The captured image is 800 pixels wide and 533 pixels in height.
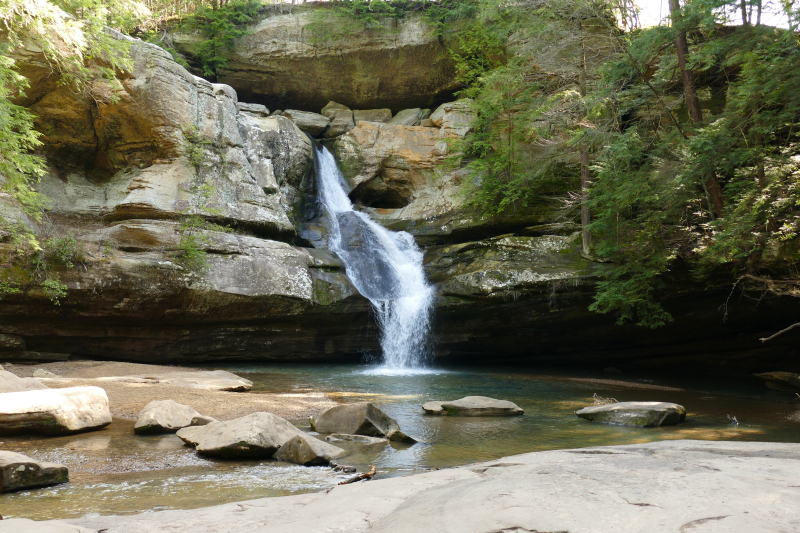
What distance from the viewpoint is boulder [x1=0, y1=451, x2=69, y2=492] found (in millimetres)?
3846

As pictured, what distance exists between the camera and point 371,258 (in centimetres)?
1766

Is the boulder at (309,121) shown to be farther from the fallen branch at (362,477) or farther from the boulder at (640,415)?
the fallen branch at (362,477)

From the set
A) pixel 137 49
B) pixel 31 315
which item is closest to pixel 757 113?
pixel 137 49

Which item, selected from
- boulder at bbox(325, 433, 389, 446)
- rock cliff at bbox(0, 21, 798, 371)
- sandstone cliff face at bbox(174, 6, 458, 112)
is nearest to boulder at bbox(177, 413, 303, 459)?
boulder at bbox(325, 433, 389, 446)

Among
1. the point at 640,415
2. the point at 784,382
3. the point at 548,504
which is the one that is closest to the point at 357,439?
the point at 548,504

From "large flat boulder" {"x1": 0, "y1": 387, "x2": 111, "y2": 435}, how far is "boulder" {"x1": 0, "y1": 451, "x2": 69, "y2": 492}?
157 centimetres

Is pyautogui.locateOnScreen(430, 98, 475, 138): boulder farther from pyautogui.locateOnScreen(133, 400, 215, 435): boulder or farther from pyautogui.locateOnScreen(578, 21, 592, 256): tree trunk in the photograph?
pyautogui.locateOnScreen(133, 400, 215, 435): boulder

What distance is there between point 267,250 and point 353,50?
12.4 metres

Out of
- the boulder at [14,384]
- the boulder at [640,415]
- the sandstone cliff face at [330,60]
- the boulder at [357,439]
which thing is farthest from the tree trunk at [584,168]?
the boulder at [14,384]

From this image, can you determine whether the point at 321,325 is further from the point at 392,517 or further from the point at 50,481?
the point at 392,517

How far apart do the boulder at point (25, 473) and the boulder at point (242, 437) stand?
4.38ft

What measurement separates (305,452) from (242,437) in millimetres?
698

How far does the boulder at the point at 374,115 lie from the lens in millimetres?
24406

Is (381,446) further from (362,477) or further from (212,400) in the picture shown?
(212,400)
